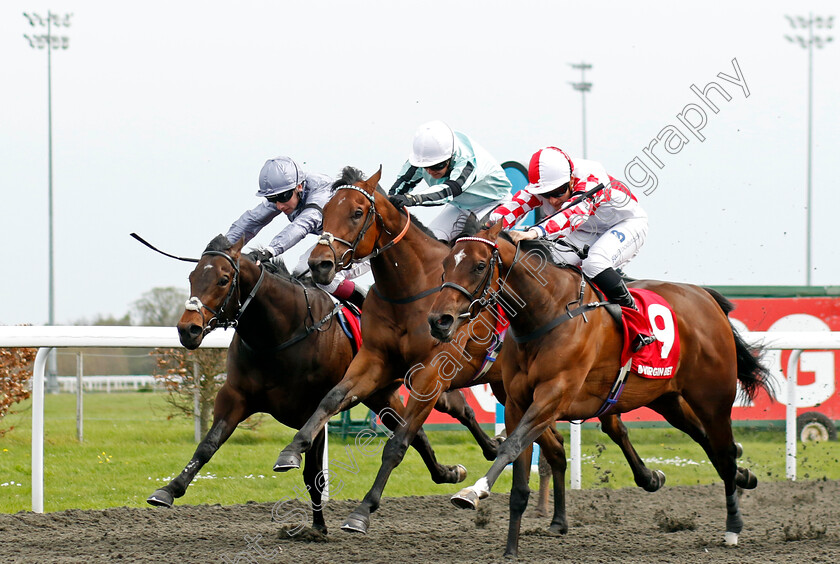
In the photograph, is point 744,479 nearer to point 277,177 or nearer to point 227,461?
point 277,177

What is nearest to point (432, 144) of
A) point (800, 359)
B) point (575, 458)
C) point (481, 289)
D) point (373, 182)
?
point (373, 182)

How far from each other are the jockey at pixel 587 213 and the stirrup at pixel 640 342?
6.0 inches

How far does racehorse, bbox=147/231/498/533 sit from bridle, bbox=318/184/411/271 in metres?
0.54

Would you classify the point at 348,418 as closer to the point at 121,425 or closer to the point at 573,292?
the point at 121,425

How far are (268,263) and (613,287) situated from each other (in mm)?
1679

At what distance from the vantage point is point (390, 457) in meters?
3.91

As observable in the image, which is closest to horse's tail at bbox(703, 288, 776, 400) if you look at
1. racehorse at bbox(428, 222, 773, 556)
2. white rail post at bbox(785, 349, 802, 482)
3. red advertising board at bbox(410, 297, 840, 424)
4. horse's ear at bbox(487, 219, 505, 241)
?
racehorse at bbox(428, 222, 773, 556)

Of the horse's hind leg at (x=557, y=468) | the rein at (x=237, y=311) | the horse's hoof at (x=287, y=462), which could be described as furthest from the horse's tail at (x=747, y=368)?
the horse's hoof at (x=287, y=462)

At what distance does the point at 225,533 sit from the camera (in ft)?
15.8

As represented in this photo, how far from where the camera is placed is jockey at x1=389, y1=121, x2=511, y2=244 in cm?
463

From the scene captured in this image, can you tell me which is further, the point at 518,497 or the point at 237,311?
the point at 237,311

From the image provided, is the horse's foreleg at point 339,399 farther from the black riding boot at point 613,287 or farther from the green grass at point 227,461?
the green grass at point 227,461

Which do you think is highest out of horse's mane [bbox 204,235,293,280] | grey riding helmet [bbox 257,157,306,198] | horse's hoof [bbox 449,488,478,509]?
grey riding helmet [bbox 257,157,306,198]

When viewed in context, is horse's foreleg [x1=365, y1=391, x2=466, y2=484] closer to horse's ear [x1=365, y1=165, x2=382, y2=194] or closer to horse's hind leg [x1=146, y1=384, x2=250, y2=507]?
horse's hind leg [x1=146, y1=384, x2=250, y2=507]
